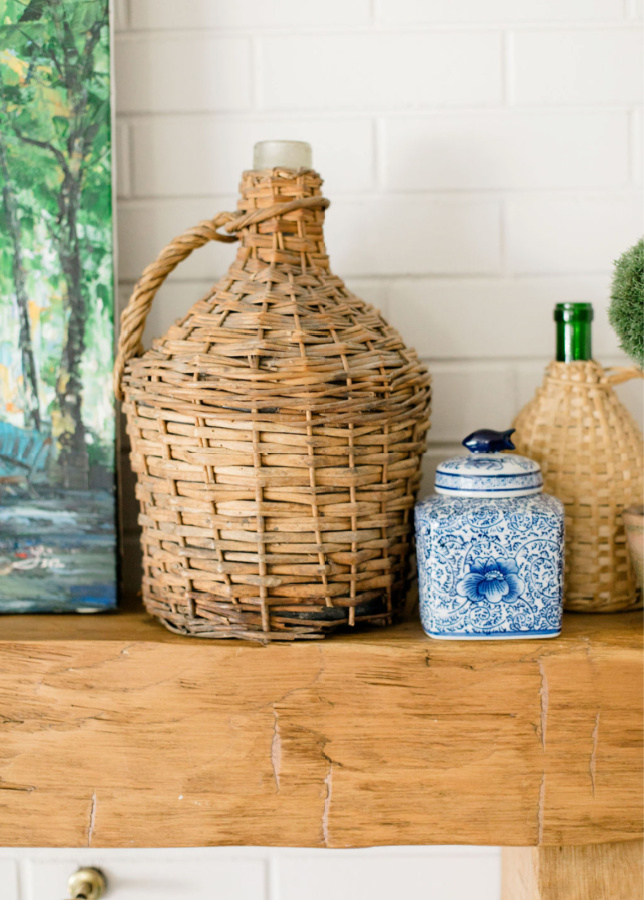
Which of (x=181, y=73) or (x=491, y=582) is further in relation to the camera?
(x=181, y=73)

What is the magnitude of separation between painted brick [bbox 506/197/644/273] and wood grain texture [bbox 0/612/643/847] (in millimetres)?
507

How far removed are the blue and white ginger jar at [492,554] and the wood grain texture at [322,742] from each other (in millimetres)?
26

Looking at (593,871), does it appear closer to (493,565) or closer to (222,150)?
(493,565)

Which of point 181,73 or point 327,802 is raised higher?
point 181,73

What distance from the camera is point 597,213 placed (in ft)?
3.49

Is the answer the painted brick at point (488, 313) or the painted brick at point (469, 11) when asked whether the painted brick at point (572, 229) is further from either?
the painted brick at point (469, 11)

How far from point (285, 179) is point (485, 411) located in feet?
1.36

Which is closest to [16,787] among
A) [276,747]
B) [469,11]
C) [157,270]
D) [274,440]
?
[276,747]

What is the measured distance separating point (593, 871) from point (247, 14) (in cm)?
A: 109

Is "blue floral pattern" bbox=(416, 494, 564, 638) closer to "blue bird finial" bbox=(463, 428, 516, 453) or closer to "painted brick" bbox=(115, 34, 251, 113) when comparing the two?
"blue bird finial" bbox=(463, 428, 516, 453)

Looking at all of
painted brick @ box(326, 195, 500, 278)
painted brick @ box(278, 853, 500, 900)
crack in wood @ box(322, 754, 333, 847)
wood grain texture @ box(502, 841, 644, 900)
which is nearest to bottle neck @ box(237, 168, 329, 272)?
→ painted brick @ box(326, 195, 500, 278)

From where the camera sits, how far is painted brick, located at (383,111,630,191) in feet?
3.45

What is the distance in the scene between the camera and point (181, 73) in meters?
1.04

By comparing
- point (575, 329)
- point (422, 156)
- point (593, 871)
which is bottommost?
point (593, 871)
